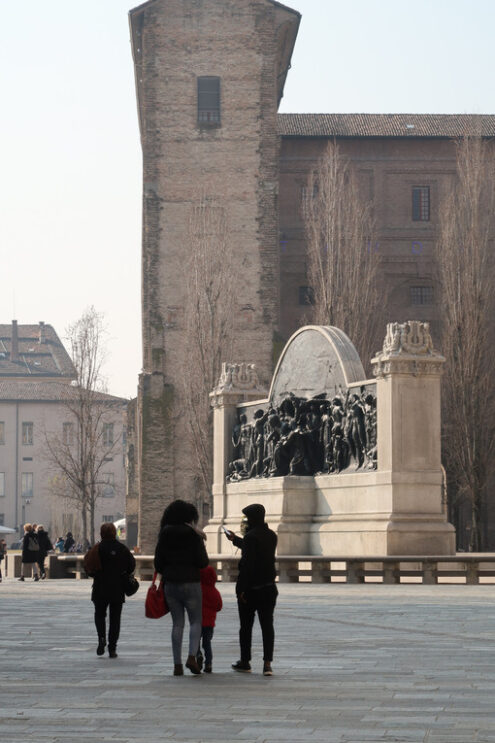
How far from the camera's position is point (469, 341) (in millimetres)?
44625

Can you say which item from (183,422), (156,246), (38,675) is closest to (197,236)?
(156,246)

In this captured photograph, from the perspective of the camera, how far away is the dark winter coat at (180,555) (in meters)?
10.3

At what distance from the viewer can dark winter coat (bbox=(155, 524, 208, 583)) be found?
1033cm

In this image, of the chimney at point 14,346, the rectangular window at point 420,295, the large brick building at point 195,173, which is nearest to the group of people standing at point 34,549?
the large brick building at point 195,173

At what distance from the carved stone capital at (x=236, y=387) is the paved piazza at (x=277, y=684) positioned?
1906cm

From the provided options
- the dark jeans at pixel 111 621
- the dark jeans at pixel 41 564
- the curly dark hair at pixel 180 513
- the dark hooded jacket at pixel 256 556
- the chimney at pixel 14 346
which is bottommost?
the dark jeans at pixel 41 564

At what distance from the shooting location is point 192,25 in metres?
52.7

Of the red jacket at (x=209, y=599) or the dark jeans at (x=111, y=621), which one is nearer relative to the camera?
the red jacket at (x=209, y=599)

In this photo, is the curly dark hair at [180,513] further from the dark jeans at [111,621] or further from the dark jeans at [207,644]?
the dark jeans at [111,621]

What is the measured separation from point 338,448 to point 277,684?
66.3ft

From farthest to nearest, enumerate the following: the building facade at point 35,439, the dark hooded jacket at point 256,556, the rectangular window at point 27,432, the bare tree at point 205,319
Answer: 1. the rectangular window at point 27,432
2. the building facade at point 35,439
3. the bare tree at point 205,319
4. the dark hooded jacket at point 256,556

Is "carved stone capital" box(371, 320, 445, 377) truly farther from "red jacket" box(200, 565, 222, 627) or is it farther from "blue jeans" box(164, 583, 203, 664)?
"blue jeans" box(164, 583, 203, 664)

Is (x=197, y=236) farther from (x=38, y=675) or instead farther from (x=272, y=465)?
(x=38, y=675)

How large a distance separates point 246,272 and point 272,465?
2089cm
